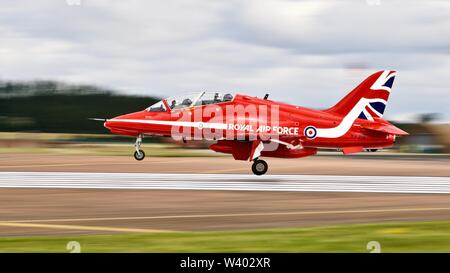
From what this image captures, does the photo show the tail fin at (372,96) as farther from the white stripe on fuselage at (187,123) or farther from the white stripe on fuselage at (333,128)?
the white stripe on fuselage at (187,123)

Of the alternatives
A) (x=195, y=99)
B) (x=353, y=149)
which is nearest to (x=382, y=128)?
(x=353, y=149)

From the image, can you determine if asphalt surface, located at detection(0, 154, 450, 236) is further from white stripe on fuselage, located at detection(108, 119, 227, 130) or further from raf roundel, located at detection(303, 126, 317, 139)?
white stripe on fuselage, located at detection(108, 119, 227, 130)

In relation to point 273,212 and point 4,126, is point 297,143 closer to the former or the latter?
point 273,212

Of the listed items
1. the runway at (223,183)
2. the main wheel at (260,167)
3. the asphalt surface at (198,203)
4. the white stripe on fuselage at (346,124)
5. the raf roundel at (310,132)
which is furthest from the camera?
the main wheel at (260,167)

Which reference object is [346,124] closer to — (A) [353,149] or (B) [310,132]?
(A) [353,149]

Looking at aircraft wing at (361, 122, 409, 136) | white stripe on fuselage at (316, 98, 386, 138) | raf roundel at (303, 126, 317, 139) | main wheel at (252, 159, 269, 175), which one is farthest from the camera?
main wheel at (252, 159, 269, 175)

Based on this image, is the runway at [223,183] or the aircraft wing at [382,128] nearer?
the runway at [223,183]

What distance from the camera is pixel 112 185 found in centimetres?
2405

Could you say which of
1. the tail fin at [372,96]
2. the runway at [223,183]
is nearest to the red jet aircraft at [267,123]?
the tail fin at [372,96]

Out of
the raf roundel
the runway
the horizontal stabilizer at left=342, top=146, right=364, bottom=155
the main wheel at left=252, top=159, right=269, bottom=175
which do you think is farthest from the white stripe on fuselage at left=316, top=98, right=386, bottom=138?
the main wheel at left=252, top=159, right=269, bottom=175

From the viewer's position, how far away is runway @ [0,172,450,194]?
23.5 meters

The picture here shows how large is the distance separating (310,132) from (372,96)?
2.86 meters

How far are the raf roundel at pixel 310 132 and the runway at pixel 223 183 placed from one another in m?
1.70

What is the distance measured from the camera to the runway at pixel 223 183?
76.9 ft
